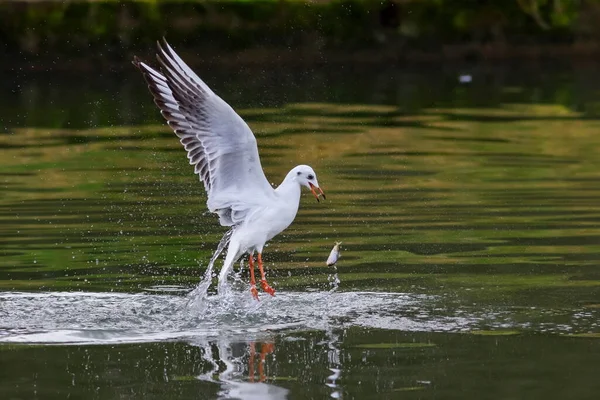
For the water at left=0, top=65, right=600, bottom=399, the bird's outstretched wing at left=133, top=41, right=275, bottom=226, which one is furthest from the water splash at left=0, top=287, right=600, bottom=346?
the bird's outstretched wing at left=133, top=41, right=275, bottom=226

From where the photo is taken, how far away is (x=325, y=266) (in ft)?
38.4

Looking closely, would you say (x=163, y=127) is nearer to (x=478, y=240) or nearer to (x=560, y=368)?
(x=478, y=240)

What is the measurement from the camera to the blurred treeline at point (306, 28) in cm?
3133

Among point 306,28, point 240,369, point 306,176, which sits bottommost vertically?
point 240,369

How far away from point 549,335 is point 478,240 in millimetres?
3622

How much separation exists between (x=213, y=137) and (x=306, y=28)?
21918 mm

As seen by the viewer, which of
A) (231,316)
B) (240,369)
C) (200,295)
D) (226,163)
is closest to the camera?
(240,369)

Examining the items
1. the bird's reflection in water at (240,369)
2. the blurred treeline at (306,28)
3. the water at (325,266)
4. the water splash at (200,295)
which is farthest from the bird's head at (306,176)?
the blurred treeline at (306,28)

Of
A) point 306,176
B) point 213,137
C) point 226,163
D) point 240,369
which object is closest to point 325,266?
point 306,176

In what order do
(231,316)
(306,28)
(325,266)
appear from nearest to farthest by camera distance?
1. (231,316)
2. (325,266)
3. (306,28)

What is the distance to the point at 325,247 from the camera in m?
12.6

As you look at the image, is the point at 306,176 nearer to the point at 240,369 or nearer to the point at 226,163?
the point at 226,163

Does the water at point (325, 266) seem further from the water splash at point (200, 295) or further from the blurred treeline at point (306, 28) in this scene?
the blurred treeline at point (306, 28)

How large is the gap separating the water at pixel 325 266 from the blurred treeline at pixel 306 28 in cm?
821
